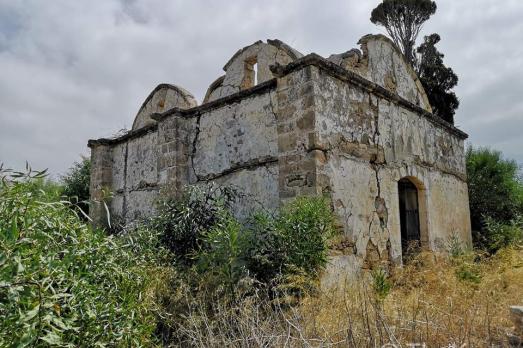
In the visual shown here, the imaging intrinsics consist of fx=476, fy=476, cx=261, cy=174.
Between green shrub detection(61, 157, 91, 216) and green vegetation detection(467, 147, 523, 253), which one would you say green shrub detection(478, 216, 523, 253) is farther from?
green shrub detection(61, 157, 91, 216)

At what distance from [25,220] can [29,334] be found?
607mm

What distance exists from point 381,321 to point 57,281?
211 centimetres

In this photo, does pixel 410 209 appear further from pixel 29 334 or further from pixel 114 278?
pixel 29 334

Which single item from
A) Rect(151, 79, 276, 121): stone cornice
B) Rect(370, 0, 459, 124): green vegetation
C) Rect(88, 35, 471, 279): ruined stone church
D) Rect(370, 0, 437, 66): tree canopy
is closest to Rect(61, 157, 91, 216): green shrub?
Rect(88, 35, 471, 279): ruined stone church

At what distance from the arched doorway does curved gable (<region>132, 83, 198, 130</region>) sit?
438 cm

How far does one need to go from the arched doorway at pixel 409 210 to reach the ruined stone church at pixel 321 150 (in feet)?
0.06

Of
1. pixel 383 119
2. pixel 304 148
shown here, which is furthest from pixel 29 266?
pixel 383 119

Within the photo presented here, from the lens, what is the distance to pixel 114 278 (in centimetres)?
344

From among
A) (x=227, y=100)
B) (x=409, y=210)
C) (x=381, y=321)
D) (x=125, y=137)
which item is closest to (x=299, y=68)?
(x=227, y=100)

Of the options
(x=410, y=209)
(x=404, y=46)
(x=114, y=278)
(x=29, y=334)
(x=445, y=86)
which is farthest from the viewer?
(x=404, y=46)

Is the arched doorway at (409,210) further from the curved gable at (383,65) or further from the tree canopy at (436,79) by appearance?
the tree canopy at (436,79)

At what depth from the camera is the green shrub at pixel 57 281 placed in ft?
7.79

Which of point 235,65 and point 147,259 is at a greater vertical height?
point 235,65

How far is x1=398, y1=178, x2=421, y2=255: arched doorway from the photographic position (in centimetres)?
815
